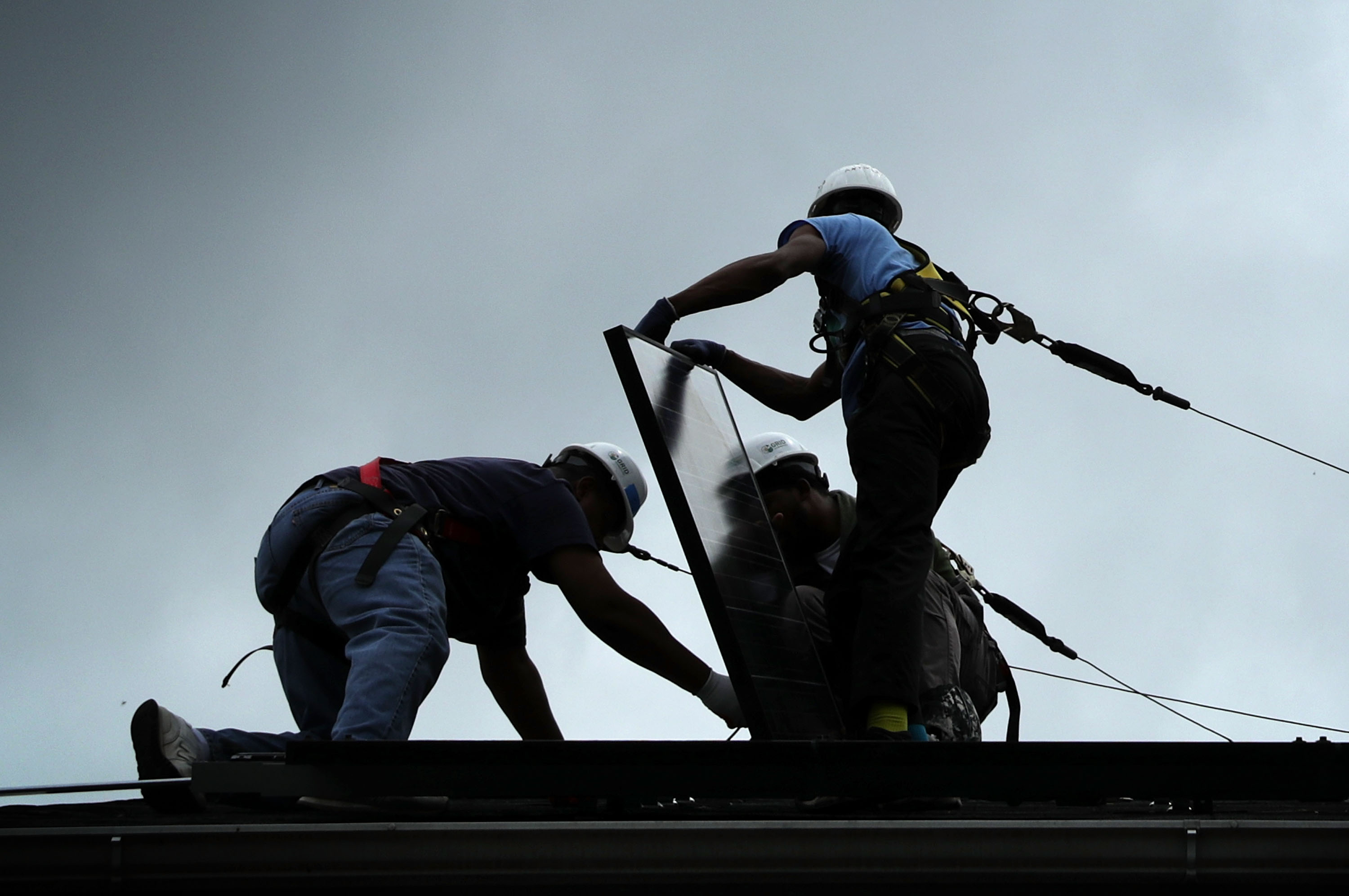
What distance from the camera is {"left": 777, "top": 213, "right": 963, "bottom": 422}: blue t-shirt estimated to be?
4566 mm

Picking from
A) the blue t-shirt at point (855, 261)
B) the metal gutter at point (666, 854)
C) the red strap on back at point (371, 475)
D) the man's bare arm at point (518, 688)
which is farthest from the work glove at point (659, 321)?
the metal gutter at point (666, 854)

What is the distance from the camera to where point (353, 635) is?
3.91 m

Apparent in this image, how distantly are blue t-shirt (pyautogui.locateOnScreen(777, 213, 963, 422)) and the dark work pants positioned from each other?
8.9 inches

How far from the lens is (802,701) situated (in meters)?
4.09

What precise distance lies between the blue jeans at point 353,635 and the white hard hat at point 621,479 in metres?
1.33

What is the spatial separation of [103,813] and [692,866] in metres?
1.70

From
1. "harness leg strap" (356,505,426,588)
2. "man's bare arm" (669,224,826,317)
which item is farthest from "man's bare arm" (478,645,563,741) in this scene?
"man's bare arm" (669,224,826,317)

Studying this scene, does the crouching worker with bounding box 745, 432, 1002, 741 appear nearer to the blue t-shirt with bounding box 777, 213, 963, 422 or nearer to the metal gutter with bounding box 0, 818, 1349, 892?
the blue t-shirt with bounding box 777, 213, 963, 422

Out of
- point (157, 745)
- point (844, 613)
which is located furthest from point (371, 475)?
point (844, 613)

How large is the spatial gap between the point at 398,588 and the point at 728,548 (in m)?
1.02

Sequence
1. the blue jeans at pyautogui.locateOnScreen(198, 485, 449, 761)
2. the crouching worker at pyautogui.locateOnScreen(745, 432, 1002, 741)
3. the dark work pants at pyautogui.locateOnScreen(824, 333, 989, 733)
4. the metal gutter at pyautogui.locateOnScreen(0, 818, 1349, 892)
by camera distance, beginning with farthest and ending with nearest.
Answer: the crouching worker at pyautogui.locateOnScreen(745, 432, 1002, 741) < the dark work pants at pyautogui.locateOnScreen(824, 333, 989, 733) < the blue jeans at pyautogui.locateOnScreen(198, 485, 449, 761) < the metal gutter at pyautogui.locateOnScreen(0, 818, 1349, 892)

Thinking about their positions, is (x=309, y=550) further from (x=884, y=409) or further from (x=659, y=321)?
(x=884, y=409)

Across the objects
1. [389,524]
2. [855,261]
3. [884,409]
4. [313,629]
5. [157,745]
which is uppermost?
[855,261]

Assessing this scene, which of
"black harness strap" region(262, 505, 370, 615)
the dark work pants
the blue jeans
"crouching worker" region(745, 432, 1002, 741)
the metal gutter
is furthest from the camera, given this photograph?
"crouching worker" region(745, 432, 1002, 741)
